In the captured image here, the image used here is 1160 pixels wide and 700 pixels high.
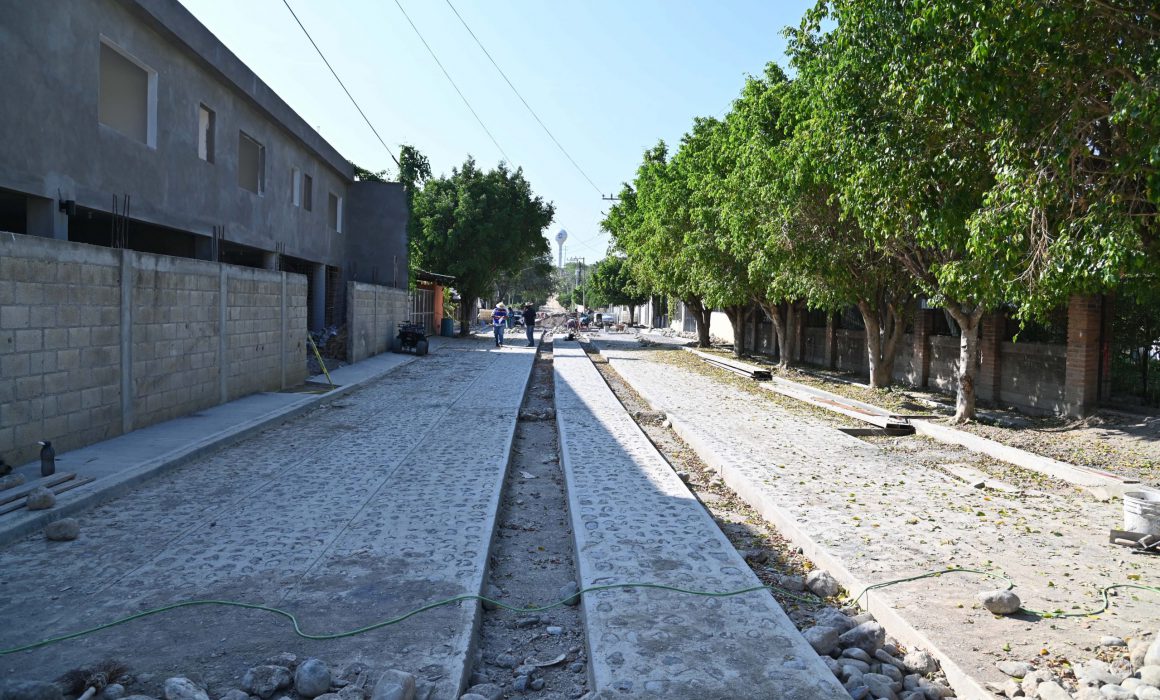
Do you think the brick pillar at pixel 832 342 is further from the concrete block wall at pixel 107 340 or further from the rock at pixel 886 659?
the rock at pixel 886 659

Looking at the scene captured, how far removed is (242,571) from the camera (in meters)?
5.60

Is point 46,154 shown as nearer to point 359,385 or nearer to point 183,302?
point 183,302

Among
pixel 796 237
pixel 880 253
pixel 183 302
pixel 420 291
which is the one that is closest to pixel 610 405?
pixel 796 237

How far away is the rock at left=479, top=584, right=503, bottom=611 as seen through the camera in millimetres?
5360

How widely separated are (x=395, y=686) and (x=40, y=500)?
15.1 ft

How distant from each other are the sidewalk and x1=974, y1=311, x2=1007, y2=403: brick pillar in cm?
1282

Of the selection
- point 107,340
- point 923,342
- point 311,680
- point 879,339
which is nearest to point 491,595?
point 311,680

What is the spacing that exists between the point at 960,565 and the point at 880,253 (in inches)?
454

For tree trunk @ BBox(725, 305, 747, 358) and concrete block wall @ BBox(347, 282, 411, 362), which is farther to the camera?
tree trunk @ BBox(725, 305, 747, 358)

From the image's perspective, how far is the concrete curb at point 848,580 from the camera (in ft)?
13.7

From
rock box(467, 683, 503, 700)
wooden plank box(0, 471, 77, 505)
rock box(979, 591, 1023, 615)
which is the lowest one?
rock box(467, 683, 503, 700)

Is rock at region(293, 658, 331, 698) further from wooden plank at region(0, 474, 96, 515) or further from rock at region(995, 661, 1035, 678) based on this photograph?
wooden plank at region(0, 474, 96, 515)

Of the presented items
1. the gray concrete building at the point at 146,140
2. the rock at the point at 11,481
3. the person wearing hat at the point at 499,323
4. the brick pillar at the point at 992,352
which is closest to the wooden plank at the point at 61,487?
the rock at the point at 11,481

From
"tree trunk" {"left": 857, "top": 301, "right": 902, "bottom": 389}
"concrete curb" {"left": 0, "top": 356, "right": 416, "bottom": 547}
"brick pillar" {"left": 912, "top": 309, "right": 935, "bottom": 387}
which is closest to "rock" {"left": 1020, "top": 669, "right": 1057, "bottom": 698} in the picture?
"concrete curb" {"left": 0, "top": 356, "right": 416, "bottom": 547}
